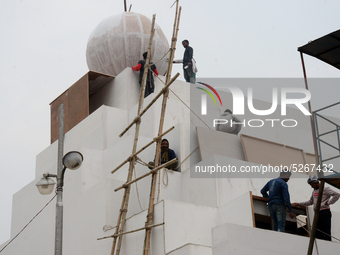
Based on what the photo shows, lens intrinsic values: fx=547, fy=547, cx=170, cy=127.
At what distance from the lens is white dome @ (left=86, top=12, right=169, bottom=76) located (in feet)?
62.0

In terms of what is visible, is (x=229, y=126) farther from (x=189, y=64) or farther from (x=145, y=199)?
(x=189, y=64)

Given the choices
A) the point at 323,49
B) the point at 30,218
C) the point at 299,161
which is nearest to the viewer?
the point at 323,49

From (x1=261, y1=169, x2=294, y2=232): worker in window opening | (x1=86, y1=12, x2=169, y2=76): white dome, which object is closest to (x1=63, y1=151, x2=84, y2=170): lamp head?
(x1=261, y1=169, x2=294, y2=232): worker in window opening

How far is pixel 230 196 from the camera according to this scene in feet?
41.1

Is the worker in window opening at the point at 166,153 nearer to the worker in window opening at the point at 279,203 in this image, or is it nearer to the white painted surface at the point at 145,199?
the white painted surface at the point at 145,199

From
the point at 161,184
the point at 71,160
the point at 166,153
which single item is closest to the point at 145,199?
the point at 161,184

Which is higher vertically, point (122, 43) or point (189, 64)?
point (122, 43)

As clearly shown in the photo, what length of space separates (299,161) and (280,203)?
3.99 meters

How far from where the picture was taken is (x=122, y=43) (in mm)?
→ 18906

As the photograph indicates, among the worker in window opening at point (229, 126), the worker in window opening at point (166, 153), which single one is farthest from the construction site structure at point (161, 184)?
the worker in window opening at point (229, 126)

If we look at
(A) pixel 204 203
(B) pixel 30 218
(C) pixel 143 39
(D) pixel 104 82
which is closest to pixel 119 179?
(A) pixel 204 203

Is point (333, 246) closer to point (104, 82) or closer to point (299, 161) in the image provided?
point (299, 161)

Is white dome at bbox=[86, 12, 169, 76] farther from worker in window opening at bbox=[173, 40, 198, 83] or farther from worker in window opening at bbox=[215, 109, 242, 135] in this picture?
worker in window opening at bbox=[215, 109, 242, 135]

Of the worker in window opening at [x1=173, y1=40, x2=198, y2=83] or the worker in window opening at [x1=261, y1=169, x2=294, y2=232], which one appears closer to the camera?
the worker in window opening at [x1=261, y1=169, x2=294, y2=232]
